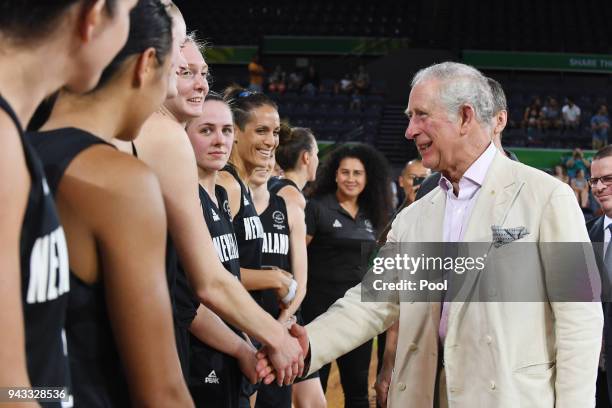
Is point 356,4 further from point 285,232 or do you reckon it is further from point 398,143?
point 285,232

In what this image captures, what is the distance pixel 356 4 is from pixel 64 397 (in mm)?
25430

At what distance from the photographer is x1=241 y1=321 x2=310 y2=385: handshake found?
2.50m

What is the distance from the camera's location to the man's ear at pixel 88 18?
124 centimetres

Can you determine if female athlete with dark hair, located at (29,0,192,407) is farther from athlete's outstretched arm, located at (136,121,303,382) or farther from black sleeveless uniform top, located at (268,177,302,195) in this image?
black sleeveless uniform top, located at (268,177,302,195)

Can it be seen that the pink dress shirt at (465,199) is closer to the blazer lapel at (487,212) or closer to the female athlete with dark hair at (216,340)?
the blazer lapel at (487,212)

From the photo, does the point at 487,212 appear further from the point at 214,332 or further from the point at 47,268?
the point at 47,268

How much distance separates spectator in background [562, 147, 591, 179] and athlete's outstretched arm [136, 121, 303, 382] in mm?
14238

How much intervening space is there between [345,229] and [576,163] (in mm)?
11658

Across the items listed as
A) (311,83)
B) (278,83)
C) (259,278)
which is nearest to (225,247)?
(259,278)

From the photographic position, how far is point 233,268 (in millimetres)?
2869

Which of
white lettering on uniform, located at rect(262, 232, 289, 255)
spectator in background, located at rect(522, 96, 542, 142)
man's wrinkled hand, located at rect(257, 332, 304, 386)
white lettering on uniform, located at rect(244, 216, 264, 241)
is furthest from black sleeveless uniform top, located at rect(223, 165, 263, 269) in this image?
spectator in background, located at rect(522, 96, 542, 142)

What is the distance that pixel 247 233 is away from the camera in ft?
11.4

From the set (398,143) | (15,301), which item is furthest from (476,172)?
(398,143)

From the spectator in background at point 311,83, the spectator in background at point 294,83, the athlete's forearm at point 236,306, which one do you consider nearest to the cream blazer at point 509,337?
the athlete's forearm at point 236,306
